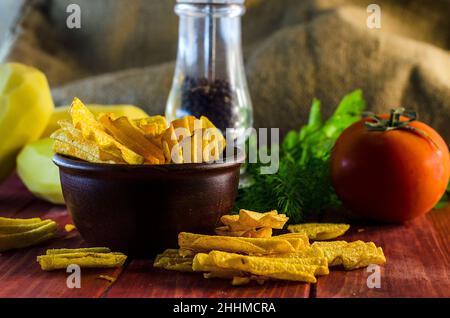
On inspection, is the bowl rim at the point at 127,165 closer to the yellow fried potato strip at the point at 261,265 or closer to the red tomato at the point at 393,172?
the yellow fried potato strip at the point at 261,265

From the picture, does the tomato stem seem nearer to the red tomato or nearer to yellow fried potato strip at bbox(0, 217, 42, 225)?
the red tomato

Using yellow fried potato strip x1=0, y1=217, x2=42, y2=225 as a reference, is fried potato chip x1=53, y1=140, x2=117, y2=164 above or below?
above

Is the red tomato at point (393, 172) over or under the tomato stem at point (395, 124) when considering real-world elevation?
under

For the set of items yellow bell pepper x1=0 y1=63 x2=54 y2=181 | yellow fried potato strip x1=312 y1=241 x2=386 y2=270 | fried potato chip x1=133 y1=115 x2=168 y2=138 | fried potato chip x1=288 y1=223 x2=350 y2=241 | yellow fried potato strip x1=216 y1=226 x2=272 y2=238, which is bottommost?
fried potato chip x1=288 y1=223 x2=350 y2=241

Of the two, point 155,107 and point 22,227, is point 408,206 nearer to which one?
point 22,227

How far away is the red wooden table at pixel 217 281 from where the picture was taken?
2.85ft

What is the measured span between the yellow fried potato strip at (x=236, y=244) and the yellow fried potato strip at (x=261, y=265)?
24 mm

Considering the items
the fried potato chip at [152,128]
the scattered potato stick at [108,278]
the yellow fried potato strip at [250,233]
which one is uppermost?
the fried potato chip at [152,128]

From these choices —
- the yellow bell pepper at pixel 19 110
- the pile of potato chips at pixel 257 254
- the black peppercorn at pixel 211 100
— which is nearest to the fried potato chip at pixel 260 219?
the pile of potato chips at pixel 257 254

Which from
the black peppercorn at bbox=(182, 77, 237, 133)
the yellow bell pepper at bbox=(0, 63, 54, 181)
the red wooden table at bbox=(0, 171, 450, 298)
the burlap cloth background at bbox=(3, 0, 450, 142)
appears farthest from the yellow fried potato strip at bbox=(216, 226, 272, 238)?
the burlap cloth background at bbox=(3, 0, 450, 142)

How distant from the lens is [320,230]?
109cm

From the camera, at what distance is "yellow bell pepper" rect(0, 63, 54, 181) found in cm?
136
